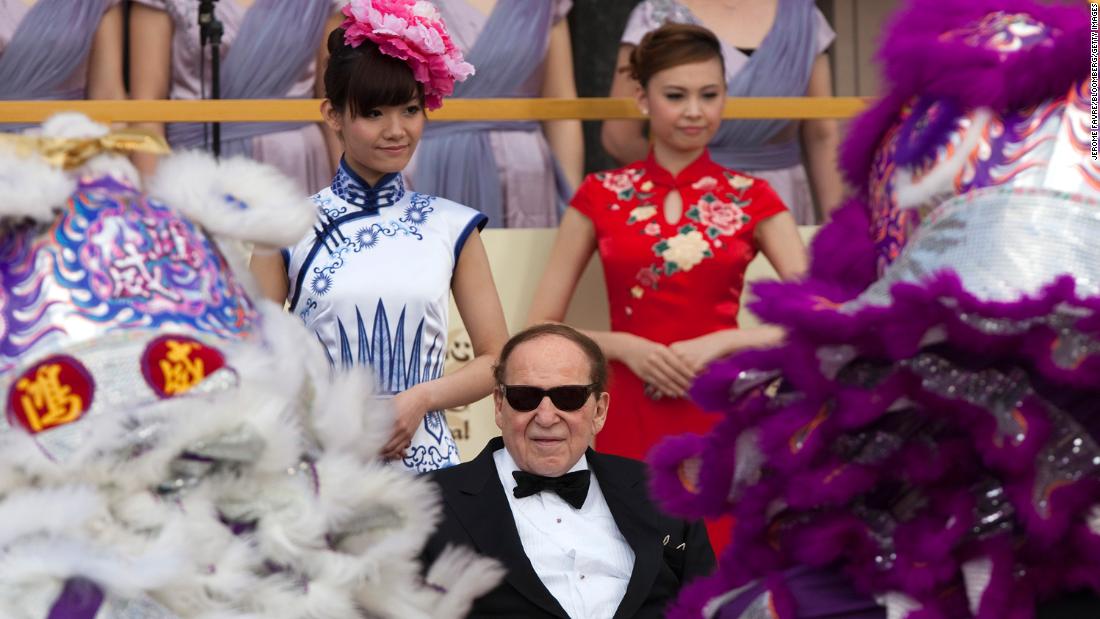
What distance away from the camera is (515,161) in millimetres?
4180

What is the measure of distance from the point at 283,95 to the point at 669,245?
1.04 m

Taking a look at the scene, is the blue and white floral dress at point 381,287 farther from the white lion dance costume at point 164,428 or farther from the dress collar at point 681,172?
the white lion dance costume at point 164,428

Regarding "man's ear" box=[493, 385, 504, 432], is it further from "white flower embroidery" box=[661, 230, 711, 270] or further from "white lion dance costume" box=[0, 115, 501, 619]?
"white lion dance costume" box=[0, 115, 501, 619]

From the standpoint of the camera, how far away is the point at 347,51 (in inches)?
121

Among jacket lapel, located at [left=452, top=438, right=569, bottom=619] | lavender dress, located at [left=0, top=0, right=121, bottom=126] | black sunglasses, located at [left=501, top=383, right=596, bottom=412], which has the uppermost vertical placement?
lavender dress, located at [left=0, top=0, right=121, bottom=126]

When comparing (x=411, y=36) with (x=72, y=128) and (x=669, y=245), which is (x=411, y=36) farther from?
(x=72, y=128)

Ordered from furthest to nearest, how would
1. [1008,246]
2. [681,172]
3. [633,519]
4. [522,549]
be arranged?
[681,172] → [633,519] → [522,549] → [1008,246]

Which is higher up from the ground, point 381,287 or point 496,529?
point 381,287

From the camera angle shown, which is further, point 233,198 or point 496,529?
point 496,529

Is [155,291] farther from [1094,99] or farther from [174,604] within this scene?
[1094,99]

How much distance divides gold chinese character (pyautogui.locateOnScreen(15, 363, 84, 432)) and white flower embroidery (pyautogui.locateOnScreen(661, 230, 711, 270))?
2511 mm

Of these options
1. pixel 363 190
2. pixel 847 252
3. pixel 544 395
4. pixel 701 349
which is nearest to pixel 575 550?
pixel 544 395

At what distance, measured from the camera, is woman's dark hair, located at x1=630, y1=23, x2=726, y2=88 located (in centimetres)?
390

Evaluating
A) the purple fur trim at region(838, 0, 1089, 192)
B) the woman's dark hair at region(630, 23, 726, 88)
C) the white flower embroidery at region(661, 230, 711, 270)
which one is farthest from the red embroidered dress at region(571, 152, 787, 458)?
the purple fur trim at region(838, 0, 1089, 192)
